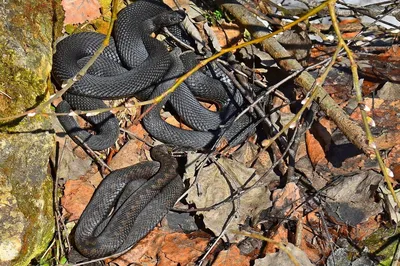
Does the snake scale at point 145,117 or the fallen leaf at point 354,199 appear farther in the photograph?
the fallen leaf at point 354,199

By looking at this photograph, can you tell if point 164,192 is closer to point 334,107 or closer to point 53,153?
point 53,153

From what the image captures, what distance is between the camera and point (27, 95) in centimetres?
480

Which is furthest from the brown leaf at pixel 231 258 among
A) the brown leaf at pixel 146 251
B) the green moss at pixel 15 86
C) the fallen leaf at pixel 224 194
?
the green moss at pixel 15 86

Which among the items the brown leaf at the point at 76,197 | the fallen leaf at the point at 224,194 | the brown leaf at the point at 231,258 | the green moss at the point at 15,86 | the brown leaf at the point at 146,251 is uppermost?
the green moss at the point at 15,86

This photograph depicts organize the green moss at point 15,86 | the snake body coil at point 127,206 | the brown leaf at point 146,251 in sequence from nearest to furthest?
1. the green moss at point 15,86
2. the snake body coil at point 127,206
3. the brown leaf at point 146,251

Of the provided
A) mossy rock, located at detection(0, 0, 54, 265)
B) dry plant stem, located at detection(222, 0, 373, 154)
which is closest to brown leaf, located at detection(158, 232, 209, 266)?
mossy rock, located at detection(0, 0, 54, 265)

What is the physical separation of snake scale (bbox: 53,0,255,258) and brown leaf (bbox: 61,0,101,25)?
0.27 meters

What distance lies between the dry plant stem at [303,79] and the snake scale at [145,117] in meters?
0.64

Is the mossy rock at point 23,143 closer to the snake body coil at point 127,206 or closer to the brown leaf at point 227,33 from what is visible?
the snake body coil at point 127,206

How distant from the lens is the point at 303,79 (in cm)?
548

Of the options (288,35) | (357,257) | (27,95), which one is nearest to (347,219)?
(357,257)

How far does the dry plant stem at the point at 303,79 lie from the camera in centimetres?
474

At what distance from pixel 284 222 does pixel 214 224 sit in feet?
2.22

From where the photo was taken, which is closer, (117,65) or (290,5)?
(117,65)
